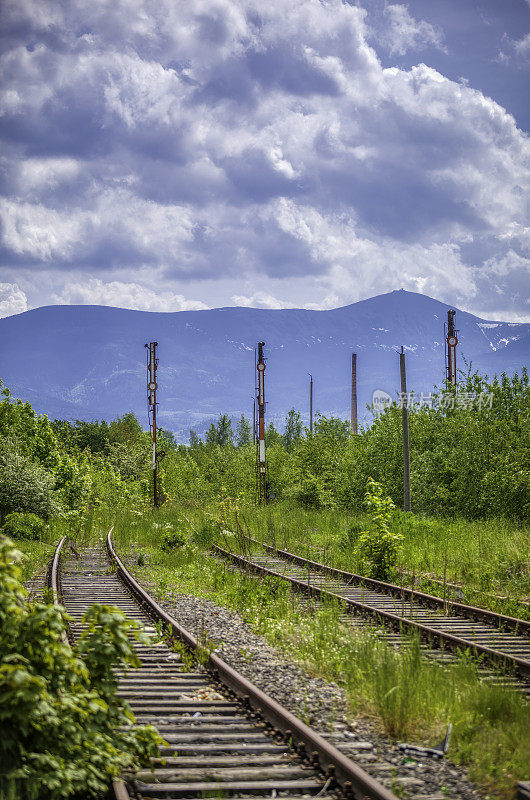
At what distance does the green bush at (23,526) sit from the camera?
23094 millimetres

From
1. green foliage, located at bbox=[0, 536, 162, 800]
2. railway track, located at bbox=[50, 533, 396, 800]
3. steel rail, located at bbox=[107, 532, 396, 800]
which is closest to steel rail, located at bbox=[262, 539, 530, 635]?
steel rail, located at bbox=[107, 532, 396, 800]

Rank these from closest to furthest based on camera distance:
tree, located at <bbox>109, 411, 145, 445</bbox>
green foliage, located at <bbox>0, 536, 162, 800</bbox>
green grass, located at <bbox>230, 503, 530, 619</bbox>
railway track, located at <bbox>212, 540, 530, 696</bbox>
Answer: green foliage, located at <bbox>0, 536, 162, 800</bbox> < railway track, located at <bbox>212, 540, 530, 696</bbox> < green grass, located at <bbox>230, 503, 530, 619</bbox> < tree, located at <bbox>109, 411, 145, 445</bbox>

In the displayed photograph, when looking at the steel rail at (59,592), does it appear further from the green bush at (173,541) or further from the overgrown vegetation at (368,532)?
the green bush at (173,541)

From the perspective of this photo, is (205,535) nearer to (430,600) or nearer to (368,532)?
(368,532)

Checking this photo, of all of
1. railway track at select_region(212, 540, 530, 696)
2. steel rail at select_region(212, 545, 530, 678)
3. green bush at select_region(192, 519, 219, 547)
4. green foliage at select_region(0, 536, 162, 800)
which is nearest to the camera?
green foliage at select_region(0, 536, 162, 800)

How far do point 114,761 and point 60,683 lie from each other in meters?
0.66

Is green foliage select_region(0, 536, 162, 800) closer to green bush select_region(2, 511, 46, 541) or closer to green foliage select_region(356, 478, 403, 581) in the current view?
green foliage select_region(356, 478, 403, 581)

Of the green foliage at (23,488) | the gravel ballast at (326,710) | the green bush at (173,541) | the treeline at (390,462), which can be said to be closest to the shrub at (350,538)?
the green bush at (173,541)

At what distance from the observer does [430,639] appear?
380 inches

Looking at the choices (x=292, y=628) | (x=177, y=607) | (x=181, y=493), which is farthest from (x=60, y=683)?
(x=181, y=493)

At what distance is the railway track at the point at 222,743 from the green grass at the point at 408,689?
2.11ft

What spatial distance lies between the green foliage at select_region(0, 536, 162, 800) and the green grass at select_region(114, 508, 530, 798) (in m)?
2.27

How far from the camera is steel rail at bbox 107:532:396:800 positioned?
4.88 metres

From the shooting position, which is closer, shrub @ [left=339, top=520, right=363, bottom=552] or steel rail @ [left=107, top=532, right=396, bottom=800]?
steel rail @ [left=107, top=532, right=396, bottom=800]
